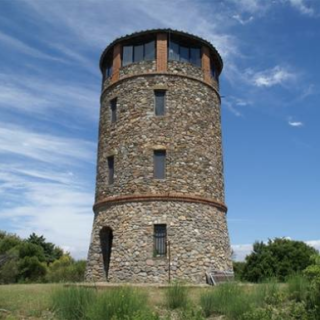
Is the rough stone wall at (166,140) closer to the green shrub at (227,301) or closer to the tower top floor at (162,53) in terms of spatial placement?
the tower top floor at (162,53)

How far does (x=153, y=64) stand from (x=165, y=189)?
21.3 ft

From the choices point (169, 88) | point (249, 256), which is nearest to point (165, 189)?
point (169, 88)

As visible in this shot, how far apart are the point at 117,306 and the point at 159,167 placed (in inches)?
420

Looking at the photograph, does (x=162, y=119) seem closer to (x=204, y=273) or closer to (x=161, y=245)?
(x=161, y=245)

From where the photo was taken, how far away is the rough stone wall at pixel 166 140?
20.1 m

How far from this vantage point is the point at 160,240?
1912 cm

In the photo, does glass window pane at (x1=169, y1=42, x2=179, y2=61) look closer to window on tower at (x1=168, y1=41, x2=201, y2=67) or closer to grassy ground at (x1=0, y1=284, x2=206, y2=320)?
window on tower at (x1=168, y1=41, x2=201, y2=67)

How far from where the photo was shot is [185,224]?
1939cm

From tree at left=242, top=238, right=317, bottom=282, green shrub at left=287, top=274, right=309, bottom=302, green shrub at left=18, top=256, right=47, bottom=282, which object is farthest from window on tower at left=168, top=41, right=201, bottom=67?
green shrub at left=18, top=256, right=47, bottom=282

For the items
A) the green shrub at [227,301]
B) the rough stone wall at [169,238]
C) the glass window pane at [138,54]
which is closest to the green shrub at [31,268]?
the rough stone wall at [169,238]

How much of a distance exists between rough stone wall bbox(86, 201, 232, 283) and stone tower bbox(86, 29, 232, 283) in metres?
0.04

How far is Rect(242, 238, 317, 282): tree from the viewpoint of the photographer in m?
23.4

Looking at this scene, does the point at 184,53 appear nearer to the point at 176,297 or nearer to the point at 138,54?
the point at 138,54

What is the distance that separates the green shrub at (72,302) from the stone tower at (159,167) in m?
7.22
